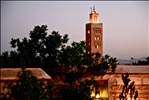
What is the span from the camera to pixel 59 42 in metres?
18.7

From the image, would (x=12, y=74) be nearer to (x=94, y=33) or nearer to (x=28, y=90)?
(x=28, y=90)

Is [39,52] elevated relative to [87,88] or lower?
elevated

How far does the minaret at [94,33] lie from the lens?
140 ft

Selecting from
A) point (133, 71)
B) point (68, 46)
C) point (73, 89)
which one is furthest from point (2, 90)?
point (133, 71)

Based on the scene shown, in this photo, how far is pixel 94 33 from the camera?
44219 millimetres

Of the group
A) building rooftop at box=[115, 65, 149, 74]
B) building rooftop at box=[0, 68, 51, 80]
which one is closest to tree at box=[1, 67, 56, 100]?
building rooftop at box=[0, 68, 51, 80]

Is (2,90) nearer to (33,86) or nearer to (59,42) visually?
(33,86)

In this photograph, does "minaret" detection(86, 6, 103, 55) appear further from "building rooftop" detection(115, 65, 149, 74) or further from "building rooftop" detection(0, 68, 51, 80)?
"building rooftop" detection(0, 68, 51, 80)

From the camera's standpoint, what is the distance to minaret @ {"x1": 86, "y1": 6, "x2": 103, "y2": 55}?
42594 millimetres

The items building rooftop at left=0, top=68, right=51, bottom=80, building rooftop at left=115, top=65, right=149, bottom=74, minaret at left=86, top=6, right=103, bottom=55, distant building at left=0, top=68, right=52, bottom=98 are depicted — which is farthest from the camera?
minaret at left=86, top=6, right=103, bottom=55

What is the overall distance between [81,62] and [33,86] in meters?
5.14

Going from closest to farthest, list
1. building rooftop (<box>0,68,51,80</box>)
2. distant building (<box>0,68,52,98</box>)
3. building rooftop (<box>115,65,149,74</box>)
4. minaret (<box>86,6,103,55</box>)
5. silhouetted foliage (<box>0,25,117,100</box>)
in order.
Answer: distant building (<box>0,68,52,98</box>), building rooftop (<box>0,68,51,80</box>), silhouetted foliage (<box>0,25,117,100</box>), building rooftop (<box>115,65,149,74</box>), minaret (<box>86,6,103,55</box>)

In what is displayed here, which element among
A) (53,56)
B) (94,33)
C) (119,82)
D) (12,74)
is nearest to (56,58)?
(53,56)

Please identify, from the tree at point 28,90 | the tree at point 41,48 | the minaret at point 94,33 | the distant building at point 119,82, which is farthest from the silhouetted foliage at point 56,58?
the minaret at point 94,33
